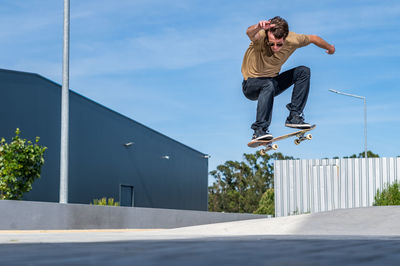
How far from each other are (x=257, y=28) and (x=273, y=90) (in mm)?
1257

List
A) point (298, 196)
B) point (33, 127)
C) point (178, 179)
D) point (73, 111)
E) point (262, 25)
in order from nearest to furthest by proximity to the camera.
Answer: point (262, 25) < point (33, 127) < point (73, 111) < point (298, 196) < point (178, 179)

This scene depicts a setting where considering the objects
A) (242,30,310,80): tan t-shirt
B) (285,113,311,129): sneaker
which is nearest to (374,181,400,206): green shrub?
(285,113,311,129): sneaker

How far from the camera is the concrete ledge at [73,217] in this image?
44.9 ft

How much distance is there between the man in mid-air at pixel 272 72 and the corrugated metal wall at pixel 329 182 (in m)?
24.5

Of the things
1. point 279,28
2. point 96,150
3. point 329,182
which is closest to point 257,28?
point 279,28

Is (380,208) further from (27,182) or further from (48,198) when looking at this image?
(48,198)

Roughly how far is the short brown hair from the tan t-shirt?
0.19 metres

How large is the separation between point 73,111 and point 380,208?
17812mm

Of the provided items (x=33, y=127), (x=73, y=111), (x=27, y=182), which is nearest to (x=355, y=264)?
(x=27, y=182)

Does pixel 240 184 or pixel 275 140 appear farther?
pixel 240 184

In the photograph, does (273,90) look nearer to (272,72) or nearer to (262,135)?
(272,72)

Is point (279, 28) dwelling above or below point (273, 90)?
above

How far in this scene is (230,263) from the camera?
7.28 ft

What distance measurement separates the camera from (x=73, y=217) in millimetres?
15328
